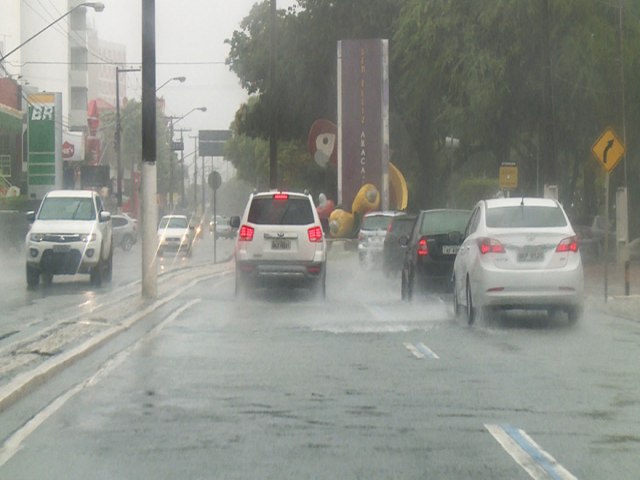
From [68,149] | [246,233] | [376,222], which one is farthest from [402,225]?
[68,149]

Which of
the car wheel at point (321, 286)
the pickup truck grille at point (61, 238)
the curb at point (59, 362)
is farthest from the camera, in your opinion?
the pickup truck grille at point (61, 238)

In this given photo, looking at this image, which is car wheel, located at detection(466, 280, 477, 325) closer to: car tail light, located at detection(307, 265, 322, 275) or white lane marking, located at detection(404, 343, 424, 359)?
white lane marking, located at detection(404, 343, 424, 359)

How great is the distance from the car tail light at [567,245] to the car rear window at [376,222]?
61.1 ft

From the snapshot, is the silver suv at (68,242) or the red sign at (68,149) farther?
the red sign at (68,149)

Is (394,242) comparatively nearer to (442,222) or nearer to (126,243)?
(442,222)

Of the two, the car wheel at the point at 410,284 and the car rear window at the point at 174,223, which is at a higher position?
the car rear window at the point at 174,223

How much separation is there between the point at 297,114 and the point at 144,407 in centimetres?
5154

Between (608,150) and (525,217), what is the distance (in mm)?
5754

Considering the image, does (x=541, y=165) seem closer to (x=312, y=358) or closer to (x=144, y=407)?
(x=312, y=358)

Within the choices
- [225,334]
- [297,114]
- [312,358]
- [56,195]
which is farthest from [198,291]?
[297,114]

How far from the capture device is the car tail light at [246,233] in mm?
24875

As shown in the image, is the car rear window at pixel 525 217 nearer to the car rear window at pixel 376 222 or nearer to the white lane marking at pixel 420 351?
the white lane marking at pixel 420 351

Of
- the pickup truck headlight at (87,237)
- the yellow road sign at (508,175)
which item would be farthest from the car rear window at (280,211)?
the yellow road sign at (508,175)

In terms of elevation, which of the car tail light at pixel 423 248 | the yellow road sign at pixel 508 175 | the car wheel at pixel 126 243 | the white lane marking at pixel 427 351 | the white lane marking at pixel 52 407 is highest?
the yellow road sign at pixel 508 175
